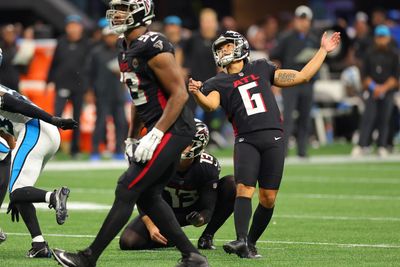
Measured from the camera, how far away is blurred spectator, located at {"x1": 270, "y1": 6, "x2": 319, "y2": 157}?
19.8 meters

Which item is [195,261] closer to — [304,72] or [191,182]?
[191,182]

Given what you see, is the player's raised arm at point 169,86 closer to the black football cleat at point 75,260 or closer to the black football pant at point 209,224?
the black football cleat at point 75,260

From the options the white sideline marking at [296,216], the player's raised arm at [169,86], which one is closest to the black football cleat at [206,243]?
the player's raised arm at [169,86]

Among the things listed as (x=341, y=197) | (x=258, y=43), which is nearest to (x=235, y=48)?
(x=341, y=197)

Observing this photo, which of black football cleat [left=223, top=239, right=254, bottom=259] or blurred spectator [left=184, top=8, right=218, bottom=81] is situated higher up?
black football cleat [left=223, top=239, right=254, bottom=259]

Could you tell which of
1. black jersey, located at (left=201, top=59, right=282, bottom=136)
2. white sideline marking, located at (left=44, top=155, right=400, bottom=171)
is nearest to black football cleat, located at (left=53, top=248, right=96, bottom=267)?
black jersey, located at (left=201, top=59, right=282, bottom=136)

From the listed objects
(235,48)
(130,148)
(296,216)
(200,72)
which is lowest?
(200,72)

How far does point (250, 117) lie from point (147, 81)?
5.10 ft

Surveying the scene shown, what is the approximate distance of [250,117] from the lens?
9383 mm

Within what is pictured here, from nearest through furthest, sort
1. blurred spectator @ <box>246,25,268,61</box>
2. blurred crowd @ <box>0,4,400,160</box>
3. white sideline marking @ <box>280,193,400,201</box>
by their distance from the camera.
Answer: white sideline marking @ <box>280,193,400,201</box>
blurred crowd @ <box>0,4,400,160</box>
blurred spectator @ <box>246,25,268,61</box>

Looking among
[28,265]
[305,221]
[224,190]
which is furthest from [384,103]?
[28,265]

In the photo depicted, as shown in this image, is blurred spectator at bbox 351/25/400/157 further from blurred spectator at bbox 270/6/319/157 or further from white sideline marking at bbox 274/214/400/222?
white sideline marking at bbox 274/214/400/222

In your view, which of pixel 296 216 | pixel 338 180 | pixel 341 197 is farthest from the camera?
pixel 338 180

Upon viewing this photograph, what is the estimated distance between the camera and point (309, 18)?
19.9 m
